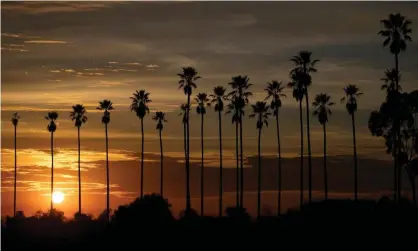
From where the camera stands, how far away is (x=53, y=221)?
18200cm

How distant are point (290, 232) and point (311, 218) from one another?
531 centimetres

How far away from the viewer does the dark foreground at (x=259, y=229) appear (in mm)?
116938

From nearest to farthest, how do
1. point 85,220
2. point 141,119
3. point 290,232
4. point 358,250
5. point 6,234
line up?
1. point 358,250
2. point 290,232
3. point 6,234
4. point 141,119
5. point 85,220

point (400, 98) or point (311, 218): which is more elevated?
point (400, 98)

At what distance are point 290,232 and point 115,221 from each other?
95.2 ft

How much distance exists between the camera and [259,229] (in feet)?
415

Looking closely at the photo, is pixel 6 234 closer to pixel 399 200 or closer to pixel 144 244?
pixel 144 244

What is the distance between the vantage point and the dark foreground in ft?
384

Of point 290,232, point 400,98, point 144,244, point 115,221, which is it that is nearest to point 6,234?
point 115,221

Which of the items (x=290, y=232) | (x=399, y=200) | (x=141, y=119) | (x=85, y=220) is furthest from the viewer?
(x=85, y=220)

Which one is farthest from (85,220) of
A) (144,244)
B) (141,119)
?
(144,244)

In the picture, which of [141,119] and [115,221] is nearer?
[115,221]

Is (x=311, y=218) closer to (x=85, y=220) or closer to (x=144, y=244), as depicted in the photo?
(x=144, y=244)

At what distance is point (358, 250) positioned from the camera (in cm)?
11212
